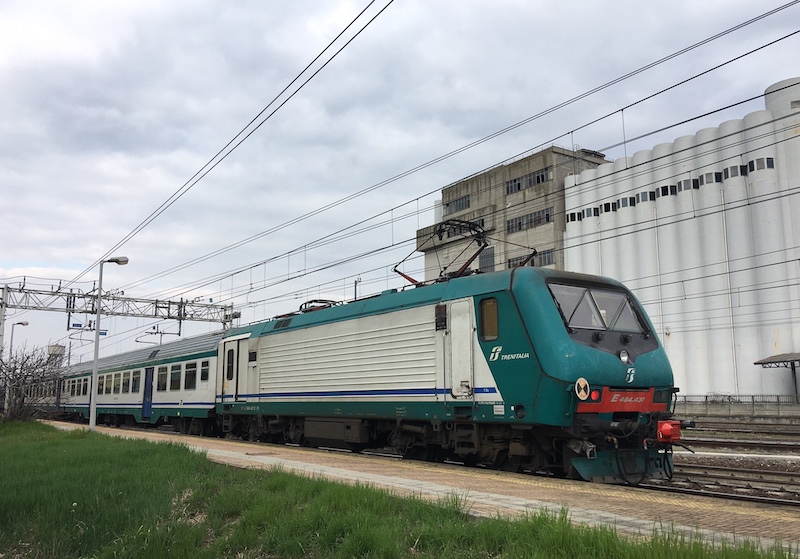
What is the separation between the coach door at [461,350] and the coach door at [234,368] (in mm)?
10220

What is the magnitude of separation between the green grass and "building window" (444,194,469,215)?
193ft

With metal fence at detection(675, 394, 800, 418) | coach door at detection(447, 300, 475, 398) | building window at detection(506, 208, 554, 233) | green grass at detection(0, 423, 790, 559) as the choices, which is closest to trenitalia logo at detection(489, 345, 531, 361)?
coach door at detection(447, 300, 475, 398)

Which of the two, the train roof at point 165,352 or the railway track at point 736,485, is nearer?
the railway track at point 736,485

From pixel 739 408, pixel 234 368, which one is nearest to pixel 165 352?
pixel 234 368

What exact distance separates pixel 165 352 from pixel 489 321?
67.8 ft

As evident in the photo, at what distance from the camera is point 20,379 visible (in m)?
29.1

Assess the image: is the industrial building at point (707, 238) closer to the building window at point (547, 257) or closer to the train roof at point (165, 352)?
the building window at point (547, 257)

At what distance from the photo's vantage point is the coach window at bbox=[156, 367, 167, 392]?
28.3 metres

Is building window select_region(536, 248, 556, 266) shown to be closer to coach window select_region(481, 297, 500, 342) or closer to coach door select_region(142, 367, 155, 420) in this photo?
coach door select_region(142, 367, 155, 420)

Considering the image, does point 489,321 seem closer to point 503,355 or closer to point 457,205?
point 503,355

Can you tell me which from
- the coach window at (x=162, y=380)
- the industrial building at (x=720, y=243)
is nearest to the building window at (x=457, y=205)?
the industrial building at (x=720, y=243)

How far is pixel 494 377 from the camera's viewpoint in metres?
12.1

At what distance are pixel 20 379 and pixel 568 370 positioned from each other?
86.4 feet

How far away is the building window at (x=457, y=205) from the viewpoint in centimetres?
7038
